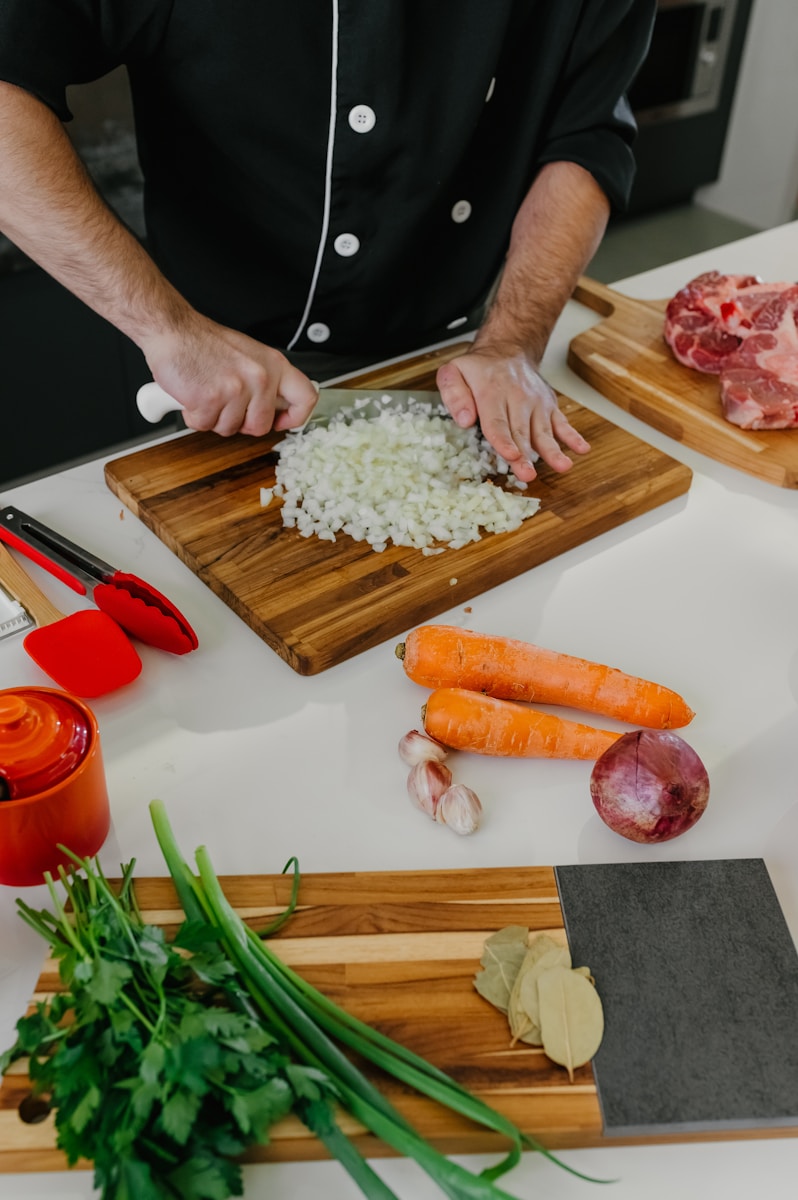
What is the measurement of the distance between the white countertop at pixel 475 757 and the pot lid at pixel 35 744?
14cm

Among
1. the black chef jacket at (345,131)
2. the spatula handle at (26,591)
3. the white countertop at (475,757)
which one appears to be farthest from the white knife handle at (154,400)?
the black chef jacket at (345,131)

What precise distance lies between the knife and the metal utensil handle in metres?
0.22

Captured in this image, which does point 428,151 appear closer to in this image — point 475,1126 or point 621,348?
point 621,348

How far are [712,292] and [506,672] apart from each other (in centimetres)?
90

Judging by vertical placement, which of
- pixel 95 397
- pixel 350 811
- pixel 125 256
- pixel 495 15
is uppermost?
pixel 495 15

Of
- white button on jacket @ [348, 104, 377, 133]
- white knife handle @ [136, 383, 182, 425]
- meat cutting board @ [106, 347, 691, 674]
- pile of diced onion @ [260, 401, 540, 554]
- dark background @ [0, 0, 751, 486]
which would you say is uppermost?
white button on jacket @ [348, 104, 377, 133]

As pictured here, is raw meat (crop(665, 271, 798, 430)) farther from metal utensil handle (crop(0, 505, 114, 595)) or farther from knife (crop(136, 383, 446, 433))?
metal utensil handle (crop(0, 505, 114, 595))

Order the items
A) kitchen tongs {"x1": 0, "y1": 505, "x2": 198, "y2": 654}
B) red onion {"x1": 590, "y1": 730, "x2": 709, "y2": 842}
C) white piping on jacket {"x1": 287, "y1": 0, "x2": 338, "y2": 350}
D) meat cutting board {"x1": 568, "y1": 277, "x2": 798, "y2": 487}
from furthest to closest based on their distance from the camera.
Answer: meat cutting board {"x1": 568, "y1": 277, "x2": 798, "y2": 487} < white piping on jacket {"x1": 287, "y1": 0, "x2": 338, "y2": 350} < kitchen tongs {"x1": 0, "y1": 505, "x2": 198, "y2": 654} < red onion {"x1": 590, "y1": 730, "x2": 709, "y2": 842}

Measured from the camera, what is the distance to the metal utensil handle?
1.23 metres

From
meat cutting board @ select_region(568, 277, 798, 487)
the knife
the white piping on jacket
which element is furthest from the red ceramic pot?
meat cutting board @ select_region(568, 277, 798, 487)

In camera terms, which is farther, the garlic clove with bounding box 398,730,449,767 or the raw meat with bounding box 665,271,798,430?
the raw meat with bounding box 665,271,798,430

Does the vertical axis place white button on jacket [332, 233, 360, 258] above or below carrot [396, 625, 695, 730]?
above

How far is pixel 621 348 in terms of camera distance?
1721 mm

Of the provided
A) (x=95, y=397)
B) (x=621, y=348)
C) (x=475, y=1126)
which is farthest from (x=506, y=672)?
(x=95, y=397)
